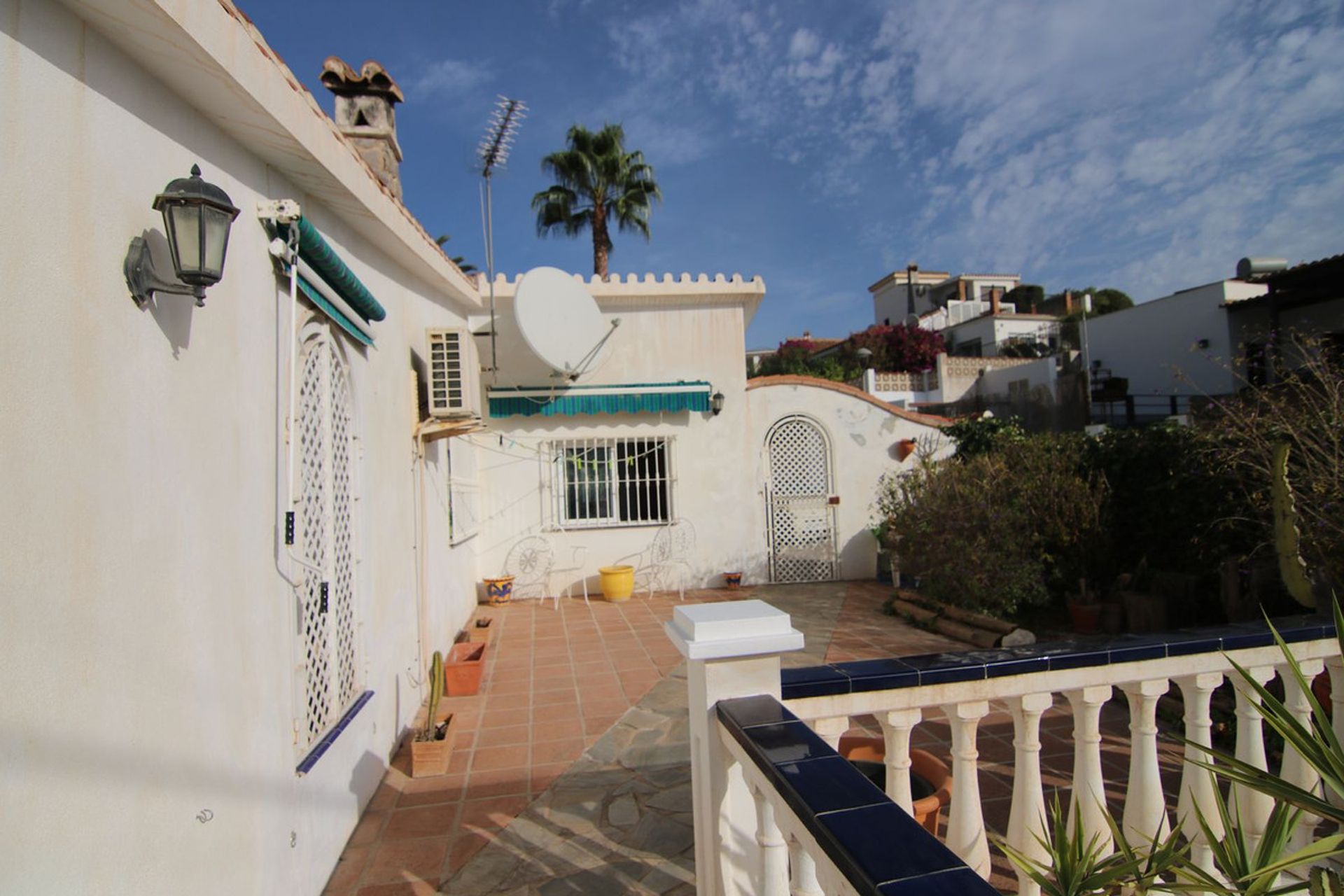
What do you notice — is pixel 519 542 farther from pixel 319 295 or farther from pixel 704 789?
pixel 704 789

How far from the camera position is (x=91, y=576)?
2205mm

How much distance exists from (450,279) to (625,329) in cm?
426

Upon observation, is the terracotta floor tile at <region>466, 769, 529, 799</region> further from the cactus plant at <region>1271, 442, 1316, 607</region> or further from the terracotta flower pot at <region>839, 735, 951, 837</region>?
A: the cactus plant at <region>1271, 442, 1316, 607</region>

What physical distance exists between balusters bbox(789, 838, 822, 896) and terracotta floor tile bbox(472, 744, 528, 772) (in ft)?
13.3

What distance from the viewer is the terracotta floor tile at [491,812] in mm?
4625

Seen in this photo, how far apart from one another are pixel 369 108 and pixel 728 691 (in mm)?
7726

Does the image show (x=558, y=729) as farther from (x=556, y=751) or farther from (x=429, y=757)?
(x=429, y=757)

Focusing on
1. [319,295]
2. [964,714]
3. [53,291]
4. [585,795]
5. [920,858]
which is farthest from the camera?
[585,795]

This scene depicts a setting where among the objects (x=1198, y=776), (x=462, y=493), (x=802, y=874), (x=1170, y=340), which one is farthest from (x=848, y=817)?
(x=1170, y=340)

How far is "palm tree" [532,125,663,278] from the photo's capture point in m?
20.6

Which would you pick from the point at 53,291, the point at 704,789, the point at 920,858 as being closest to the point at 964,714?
the point at 704,789

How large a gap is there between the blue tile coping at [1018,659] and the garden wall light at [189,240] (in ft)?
9.11

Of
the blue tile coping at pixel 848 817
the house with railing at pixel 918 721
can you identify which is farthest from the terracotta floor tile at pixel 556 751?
the blue tile coping at pixel 848 817

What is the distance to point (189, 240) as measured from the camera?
8.64 ft
